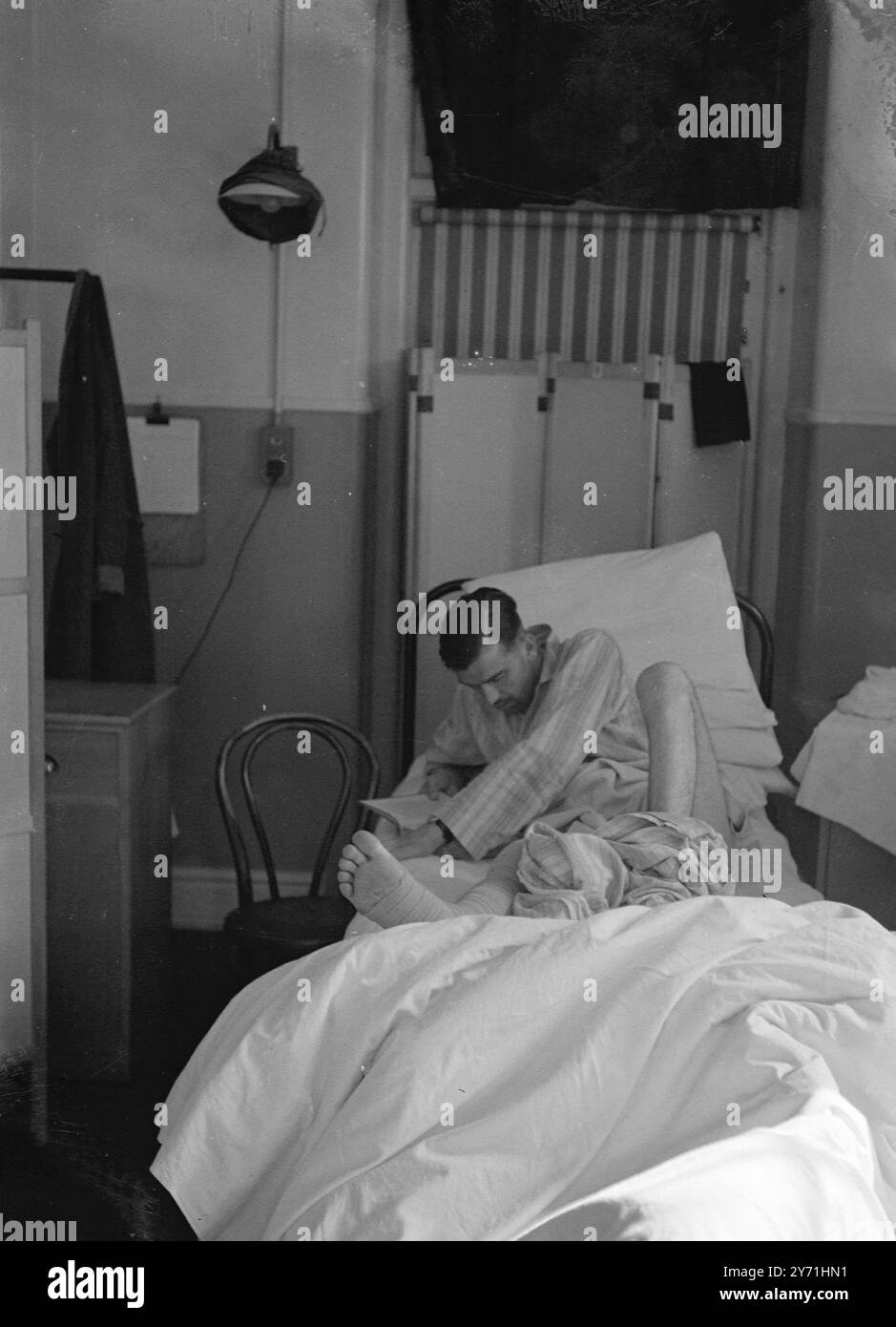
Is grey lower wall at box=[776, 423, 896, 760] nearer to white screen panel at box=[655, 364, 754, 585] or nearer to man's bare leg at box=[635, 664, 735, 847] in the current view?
white screen panel at box=[655, 364, 754, 585]

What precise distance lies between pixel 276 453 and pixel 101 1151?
1.22m

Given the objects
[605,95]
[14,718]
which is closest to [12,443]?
[14,718]

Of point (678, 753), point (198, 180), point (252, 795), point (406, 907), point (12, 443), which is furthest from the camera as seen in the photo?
point (198, 180)

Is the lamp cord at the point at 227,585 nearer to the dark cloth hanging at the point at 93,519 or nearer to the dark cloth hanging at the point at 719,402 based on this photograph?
the dark cloth hanging at the point at 93,519

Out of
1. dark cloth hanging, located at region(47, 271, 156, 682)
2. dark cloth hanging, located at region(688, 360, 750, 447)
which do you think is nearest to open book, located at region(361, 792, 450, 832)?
dark cloth hanging, located at region(47, 271, 156, 682)

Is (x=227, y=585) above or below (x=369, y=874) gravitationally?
above

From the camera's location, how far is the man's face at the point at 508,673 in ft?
6.32

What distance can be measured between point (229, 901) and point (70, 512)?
781mm

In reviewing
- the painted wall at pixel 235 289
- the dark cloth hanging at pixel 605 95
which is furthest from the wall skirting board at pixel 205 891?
the dark cloth hanging at pixel 605 95

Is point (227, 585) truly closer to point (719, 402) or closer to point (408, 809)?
point (408, 809)

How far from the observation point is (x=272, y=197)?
86.2 inches

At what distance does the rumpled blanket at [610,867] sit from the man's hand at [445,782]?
0.43 m

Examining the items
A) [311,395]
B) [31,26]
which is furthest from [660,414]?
[31,26]
